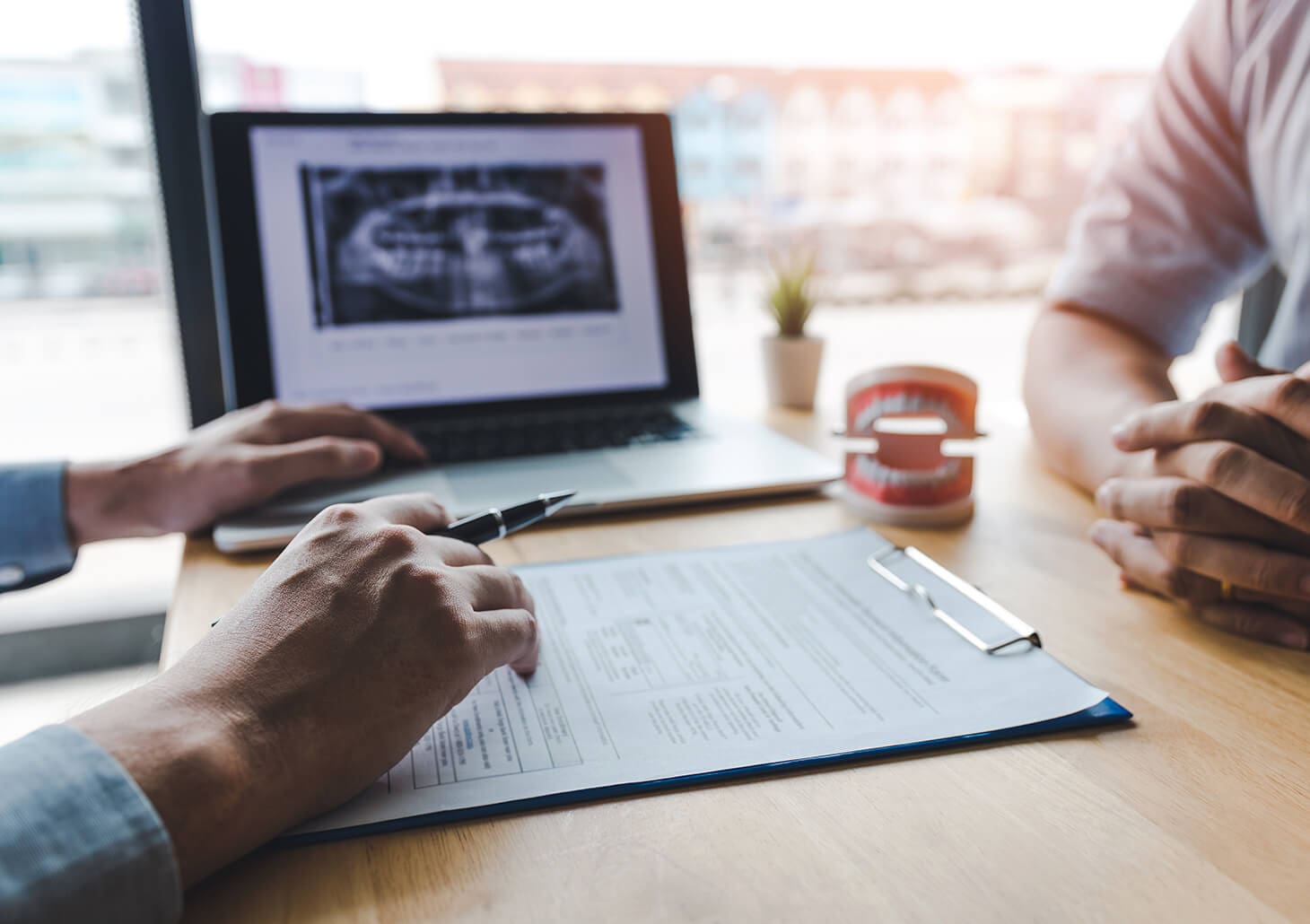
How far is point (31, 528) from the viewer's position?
0.81 m

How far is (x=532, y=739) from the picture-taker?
47cm

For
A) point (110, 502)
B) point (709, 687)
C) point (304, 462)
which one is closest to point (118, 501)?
point (110, 502)

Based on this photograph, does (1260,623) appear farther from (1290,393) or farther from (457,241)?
(457,241)

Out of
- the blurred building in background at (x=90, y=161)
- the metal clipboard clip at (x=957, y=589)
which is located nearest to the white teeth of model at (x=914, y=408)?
the metal clipboard clip at (x=957, y=589)

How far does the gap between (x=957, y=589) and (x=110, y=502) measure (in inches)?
27.5

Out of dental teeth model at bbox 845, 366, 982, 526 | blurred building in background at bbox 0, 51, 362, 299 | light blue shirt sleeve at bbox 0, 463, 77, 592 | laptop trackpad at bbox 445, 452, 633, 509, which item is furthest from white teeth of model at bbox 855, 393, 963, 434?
blurred building in background at bbox 0, 51, 362, 299

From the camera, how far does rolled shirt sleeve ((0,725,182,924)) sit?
34cm

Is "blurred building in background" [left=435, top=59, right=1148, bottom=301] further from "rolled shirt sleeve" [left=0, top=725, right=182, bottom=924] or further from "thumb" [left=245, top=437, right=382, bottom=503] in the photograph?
"rolled shirt sleeve" [left=0, top=725, right=182, bottom=924]

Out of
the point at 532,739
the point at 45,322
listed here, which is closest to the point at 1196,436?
the point at 532,739

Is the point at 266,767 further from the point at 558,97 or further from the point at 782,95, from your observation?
the point at 782,95

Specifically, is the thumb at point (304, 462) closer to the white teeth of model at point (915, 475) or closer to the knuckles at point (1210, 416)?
the white teeth of model at point (915, 475)

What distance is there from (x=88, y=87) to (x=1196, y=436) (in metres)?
1.45

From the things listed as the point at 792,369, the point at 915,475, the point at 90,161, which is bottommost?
the point at 915,475

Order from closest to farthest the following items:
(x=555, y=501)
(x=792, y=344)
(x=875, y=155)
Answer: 1. (x=555, y=501)
2. (x=792, y=344)
3. (x=875, y=155)
